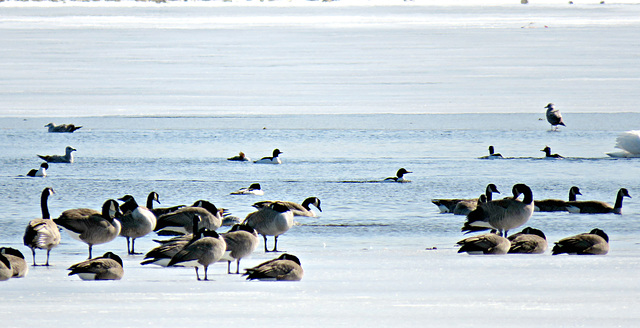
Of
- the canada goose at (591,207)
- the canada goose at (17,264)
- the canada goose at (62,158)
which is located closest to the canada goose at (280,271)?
the canada goose at (17,264)

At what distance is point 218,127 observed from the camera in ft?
63.2

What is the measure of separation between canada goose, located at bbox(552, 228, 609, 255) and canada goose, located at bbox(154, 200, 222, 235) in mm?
3306

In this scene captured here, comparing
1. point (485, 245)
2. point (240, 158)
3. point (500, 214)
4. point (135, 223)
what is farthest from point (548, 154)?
point (135, 223)

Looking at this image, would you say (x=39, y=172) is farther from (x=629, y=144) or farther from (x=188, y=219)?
(x=629, y=144)

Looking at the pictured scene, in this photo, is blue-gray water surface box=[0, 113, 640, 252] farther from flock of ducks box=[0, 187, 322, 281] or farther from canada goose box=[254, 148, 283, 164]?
flock of ducks box=[0, 187, 322, 281]

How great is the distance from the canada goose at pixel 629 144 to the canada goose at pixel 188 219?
8274 mm

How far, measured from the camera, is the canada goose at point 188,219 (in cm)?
939

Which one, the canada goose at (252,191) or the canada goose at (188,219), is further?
the canada goose at (252,191)

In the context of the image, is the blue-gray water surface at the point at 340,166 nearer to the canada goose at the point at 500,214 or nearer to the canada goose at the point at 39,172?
the canada goose at the point at 39,172

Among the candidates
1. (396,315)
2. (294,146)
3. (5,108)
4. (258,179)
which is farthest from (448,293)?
(5,108)

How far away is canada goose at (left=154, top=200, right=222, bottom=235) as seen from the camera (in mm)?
9391

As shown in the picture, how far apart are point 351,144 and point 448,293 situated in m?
10.4

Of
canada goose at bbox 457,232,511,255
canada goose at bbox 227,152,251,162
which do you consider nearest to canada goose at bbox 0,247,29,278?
canada goose at bbox 457,232,511,255

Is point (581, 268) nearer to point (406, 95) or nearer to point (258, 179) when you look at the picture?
point (258, 179)
